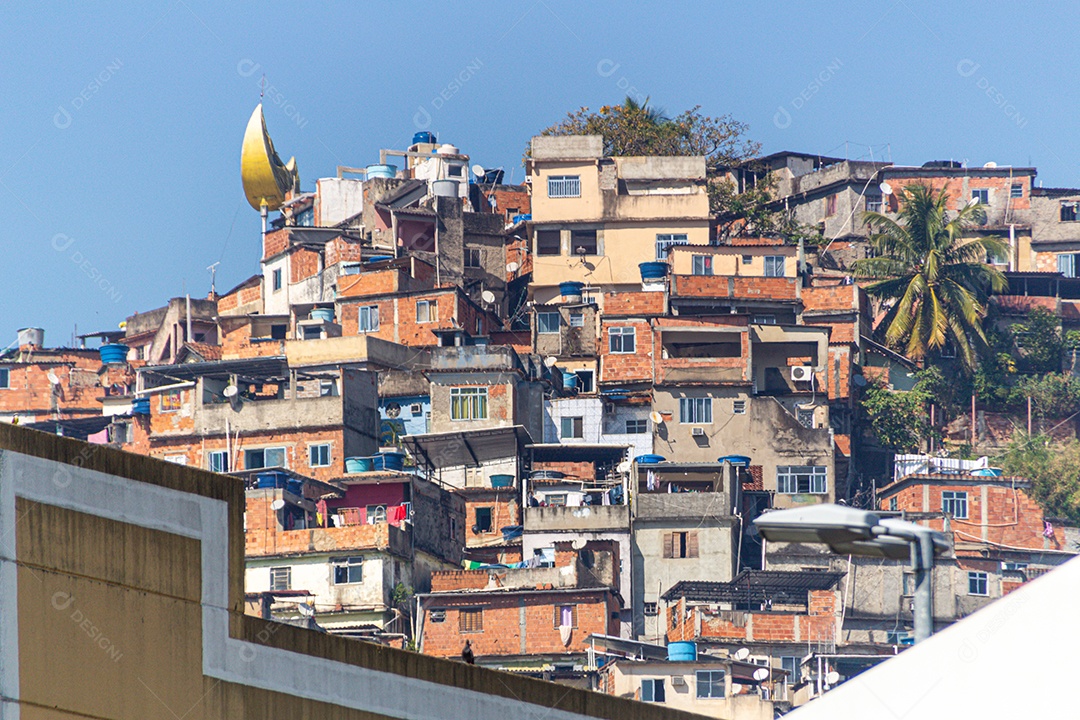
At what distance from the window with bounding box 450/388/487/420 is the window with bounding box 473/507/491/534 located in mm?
3599

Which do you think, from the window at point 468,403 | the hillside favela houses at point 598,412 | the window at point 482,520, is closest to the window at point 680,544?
the hillside favela houses at point 598,412

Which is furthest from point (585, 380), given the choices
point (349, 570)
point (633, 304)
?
point (349, 570)

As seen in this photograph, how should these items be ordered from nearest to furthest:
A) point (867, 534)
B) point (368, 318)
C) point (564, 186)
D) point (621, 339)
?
point (867, 534) < point (621, 339) < point (368, 318) < point (564, 186)

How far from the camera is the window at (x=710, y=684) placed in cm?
5316

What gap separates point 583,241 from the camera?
82625 mm

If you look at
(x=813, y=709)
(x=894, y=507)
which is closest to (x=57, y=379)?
(x=894, y=507)

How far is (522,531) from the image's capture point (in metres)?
63.4

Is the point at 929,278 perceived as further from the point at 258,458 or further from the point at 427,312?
the point at 258,458

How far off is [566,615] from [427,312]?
825 inches

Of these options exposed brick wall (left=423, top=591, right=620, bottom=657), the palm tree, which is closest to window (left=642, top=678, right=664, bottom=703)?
exposed brick wall (left=423, top=591, right=620, bottom=657)

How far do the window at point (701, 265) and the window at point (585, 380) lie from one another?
6.95 meters

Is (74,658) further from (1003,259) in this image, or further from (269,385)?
(1003,259)

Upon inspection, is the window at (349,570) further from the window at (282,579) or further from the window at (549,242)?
the window at (549,242)

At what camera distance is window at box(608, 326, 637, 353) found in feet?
234
